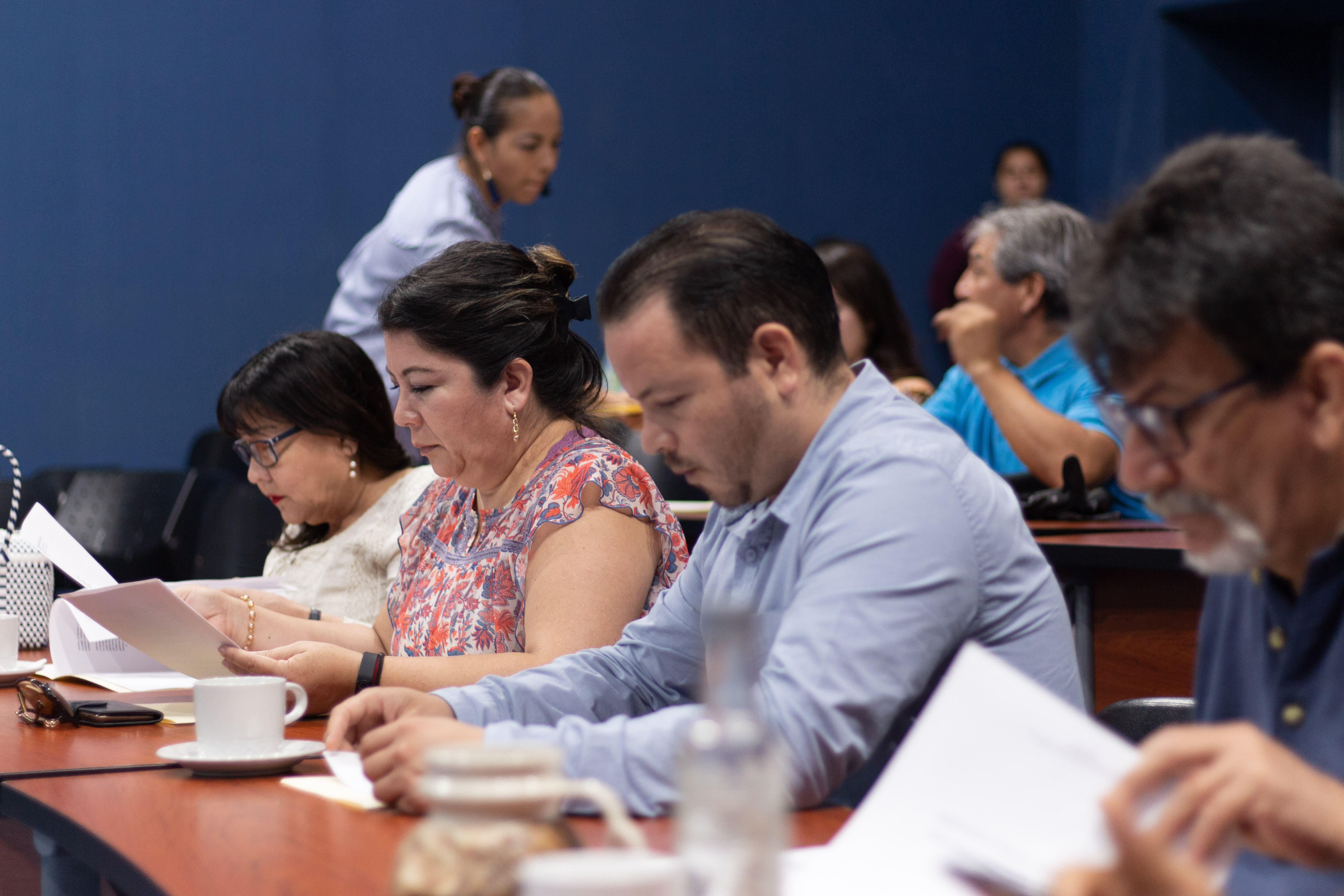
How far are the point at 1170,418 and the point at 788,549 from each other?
1.48 ft

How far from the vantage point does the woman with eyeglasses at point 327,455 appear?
2482 millimetres

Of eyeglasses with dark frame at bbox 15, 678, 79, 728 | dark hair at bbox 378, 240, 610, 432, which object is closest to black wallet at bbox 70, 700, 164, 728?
eyeglasses with dark frame at bbox 15, 678, 79, 728

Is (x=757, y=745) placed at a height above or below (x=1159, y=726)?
above

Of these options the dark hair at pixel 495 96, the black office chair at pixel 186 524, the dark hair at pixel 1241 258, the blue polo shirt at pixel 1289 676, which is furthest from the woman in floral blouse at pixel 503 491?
the dark hair at pixel 495 96

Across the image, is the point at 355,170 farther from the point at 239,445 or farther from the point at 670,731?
the point at 670,731

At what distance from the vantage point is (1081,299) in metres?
1.04

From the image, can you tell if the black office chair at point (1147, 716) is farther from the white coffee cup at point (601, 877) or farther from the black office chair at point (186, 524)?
the black office chair at point (186, 524)

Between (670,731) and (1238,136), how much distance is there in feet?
2.04

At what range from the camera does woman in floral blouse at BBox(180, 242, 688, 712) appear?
5.90 ft

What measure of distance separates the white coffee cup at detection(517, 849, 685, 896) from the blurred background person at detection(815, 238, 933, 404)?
140 inches

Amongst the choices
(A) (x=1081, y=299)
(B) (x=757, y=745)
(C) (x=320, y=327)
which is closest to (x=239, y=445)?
(A) (x=1081, y=299)

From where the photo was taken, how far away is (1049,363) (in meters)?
3.53

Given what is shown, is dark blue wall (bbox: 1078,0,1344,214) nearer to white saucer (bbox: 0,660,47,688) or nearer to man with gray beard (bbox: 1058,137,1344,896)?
white saucer (bbox: 0,660,47,688)

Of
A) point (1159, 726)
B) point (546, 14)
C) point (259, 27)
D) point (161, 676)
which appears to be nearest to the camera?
point (1159, 726)
